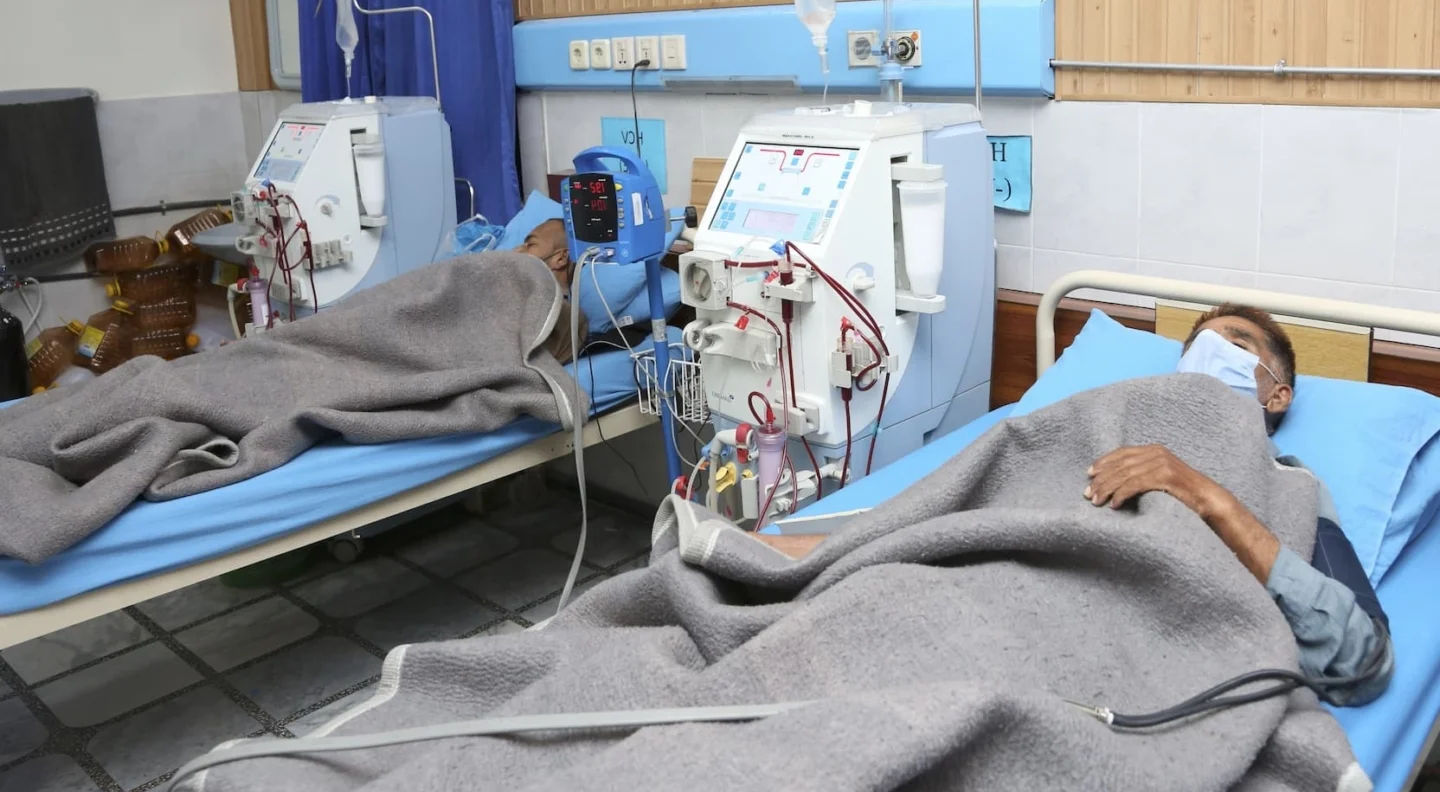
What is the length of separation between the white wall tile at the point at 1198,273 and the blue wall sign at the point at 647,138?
1.32 m

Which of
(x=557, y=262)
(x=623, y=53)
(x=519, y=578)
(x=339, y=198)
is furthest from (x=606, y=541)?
(x=623, y=53)

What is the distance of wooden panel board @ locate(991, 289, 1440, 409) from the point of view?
2037 mm

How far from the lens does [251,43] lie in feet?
14.7

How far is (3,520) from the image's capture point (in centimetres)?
191

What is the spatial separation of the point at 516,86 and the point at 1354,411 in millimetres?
2463

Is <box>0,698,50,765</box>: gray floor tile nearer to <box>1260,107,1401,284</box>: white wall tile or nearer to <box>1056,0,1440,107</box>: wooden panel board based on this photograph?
<box>1056,0,1440,107</box>: wooden panel board

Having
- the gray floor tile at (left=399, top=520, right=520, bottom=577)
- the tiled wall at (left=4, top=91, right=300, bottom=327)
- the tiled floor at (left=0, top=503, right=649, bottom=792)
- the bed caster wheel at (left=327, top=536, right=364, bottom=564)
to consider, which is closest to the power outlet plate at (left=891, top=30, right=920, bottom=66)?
the tiled floor at (left=0, top=503, right=649, bottom=792)

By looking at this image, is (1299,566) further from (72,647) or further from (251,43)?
(251,43)

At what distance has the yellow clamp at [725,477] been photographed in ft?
7.22

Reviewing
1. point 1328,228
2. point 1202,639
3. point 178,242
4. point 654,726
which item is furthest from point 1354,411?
point 178,242

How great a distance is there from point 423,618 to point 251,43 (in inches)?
102

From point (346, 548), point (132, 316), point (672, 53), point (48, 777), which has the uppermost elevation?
point (672, 53)

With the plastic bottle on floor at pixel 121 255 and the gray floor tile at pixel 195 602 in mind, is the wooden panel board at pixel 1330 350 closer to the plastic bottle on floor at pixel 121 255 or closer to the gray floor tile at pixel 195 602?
the gray floor tile at pixel 195 602

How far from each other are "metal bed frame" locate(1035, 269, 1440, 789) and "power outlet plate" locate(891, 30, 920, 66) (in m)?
0.59
